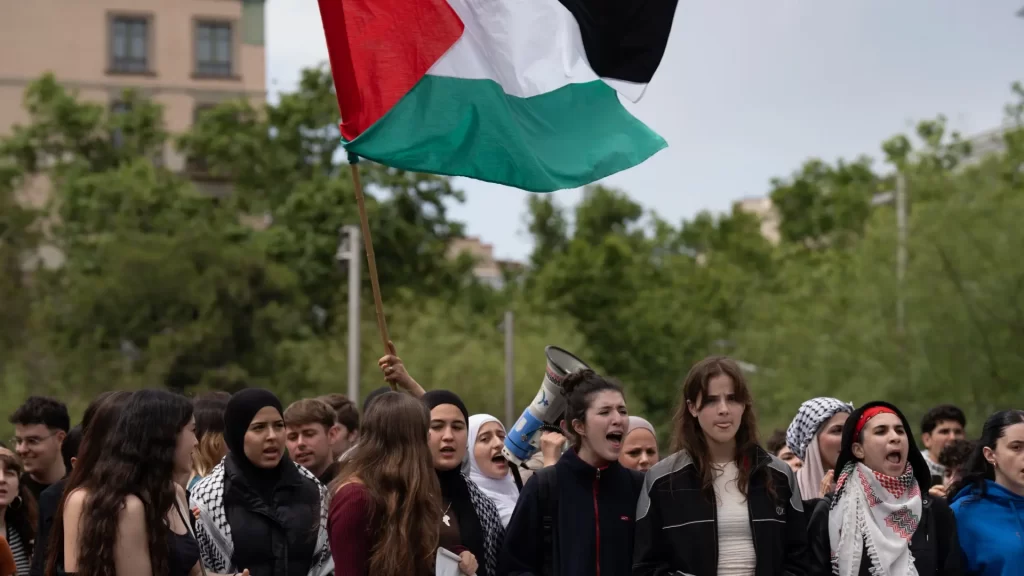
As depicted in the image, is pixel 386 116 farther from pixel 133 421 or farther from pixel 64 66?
pixel 64 66

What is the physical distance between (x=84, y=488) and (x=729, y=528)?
2.85m

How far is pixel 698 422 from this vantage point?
718 cm

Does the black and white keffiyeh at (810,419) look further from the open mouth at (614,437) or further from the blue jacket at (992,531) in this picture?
the open mouth at (614,437)

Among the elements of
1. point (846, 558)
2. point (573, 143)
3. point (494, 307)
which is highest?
point (494, 307)

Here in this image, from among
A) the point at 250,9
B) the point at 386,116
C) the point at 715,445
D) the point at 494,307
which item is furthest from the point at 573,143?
the point at 250,9

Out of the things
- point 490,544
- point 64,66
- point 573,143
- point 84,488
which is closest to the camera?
point 84,488

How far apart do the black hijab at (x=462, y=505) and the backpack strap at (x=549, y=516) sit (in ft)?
1.11

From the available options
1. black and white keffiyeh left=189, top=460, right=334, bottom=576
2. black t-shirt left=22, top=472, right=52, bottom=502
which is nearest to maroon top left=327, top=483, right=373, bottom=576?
black and white keffiyeh left=189, top=460, right=334, bottom=576

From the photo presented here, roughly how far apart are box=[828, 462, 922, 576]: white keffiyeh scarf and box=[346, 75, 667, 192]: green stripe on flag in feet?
8.32

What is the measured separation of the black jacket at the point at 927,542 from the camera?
721cm

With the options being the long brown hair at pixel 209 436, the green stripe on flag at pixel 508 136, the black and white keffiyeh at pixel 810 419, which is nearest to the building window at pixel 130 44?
the long brown hair at pixel 209 436

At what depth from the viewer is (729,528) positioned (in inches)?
272

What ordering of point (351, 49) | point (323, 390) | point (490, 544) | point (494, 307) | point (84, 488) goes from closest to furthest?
point (84, 488), point (490, 544), point (351, 49), point (323, 390), point (494, 307)

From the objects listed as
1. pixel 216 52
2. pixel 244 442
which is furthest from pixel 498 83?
pixel 216 52
